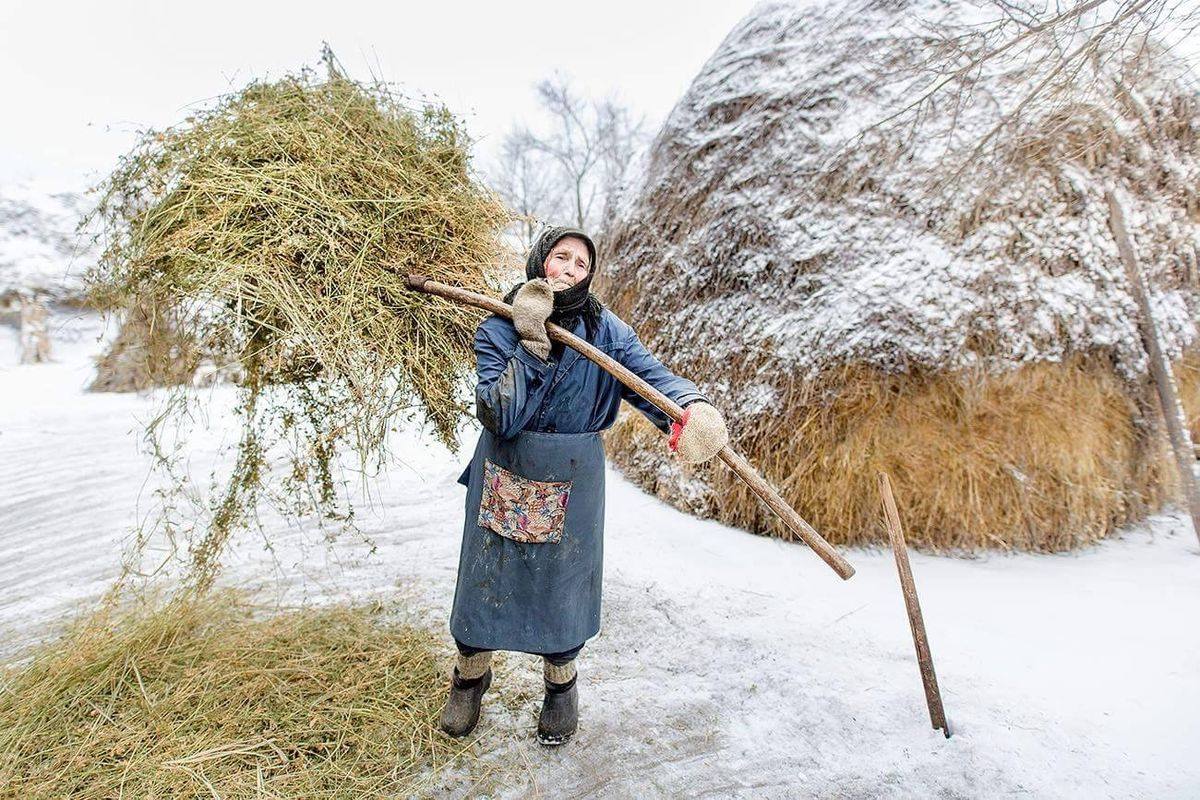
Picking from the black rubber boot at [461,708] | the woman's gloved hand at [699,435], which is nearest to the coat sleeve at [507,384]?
the woman's gloved hand at [699,435]

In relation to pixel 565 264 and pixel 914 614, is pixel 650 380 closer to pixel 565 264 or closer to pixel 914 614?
pixel 565 264

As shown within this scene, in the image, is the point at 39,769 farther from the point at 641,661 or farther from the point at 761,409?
the point at 761,409

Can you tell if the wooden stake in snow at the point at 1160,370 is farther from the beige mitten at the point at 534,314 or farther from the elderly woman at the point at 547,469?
the beige mitten at the point at 534,314

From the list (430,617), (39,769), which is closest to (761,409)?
Result: (430,617)

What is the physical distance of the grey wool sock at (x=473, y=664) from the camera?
1.95m

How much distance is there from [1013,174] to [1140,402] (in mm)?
1772

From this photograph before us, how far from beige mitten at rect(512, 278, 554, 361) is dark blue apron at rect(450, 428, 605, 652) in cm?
30

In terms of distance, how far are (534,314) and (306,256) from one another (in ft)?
2.63

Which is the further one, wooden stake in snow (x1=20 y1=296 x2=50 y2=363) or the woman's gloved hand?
wooden stake in snow (x1=20 y1=296 x2=50 y2=363)

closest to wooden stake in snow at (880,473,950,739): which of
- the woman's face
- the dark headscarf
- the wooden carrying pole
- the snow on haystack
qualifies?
the wooden carrying pole

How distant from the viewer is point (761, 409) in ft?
12.3

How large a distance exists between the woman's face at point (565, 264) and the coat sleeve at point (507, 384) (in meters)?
0.28

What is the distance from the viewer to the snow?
3361mm

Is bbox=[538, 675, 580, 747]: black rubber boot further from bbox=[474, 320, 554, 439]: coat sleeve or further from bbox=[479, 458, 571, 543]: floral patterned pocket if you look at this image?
bbox=[474, 320, 554, 439]: coat sleeve
